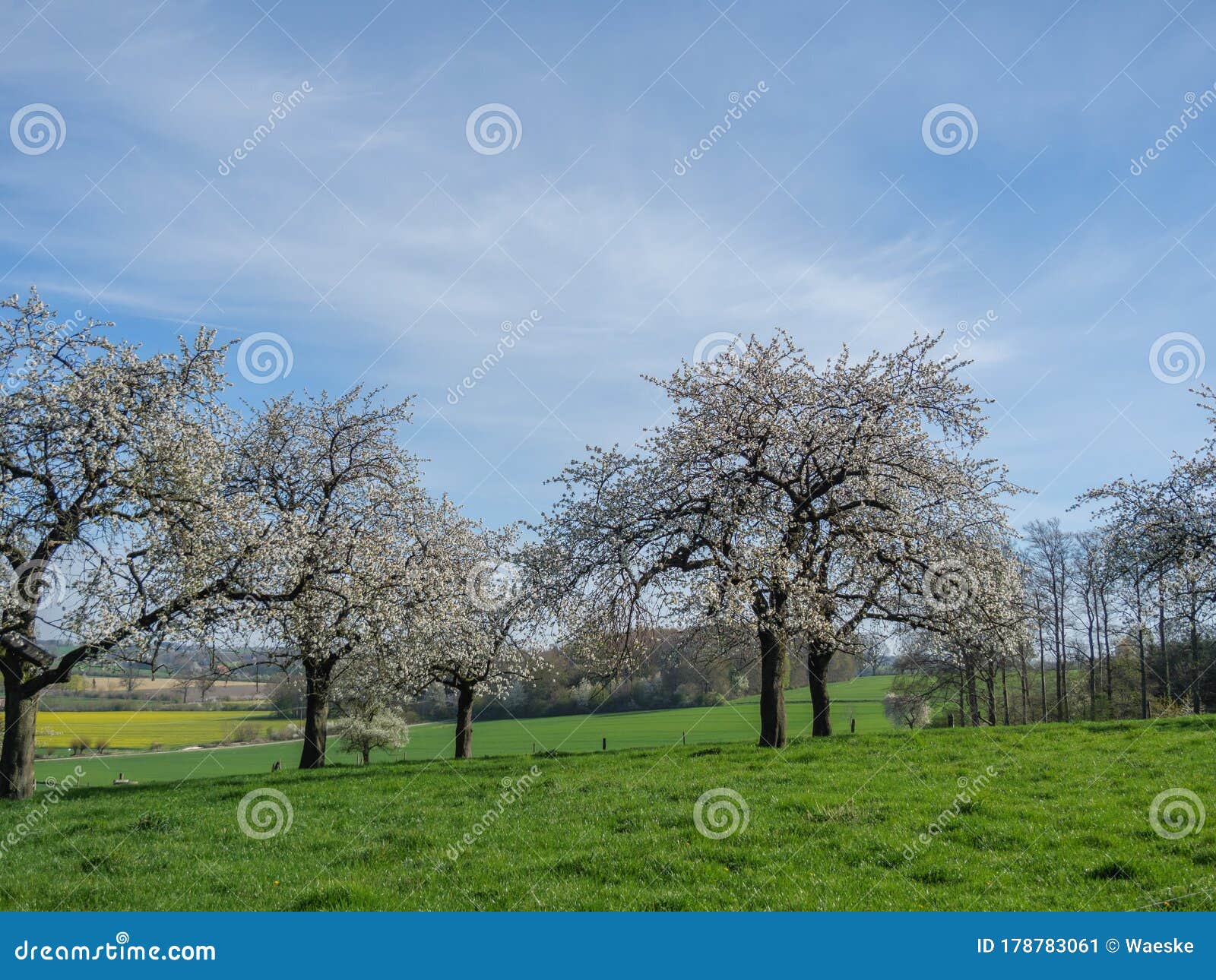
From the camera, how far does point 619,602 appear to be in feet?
72.9

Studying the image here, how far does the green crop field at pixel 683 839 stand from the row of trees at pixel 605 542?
3868mm

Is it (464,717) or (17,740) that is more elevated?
(17,740)

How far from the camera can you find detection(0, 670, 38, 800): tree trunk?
806 inches

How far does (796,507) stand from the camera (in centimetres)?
2178

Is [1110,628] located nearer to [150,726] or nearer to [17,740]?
[17,740]

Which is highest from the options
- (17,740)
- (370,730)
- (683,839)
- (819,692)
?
(819,692)

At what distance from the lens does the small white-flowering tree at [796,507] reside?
2130cm

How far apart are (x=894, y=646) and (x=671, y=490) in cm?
1025

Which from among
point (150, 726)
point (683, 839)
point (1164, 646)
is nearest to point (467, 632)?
point (683, 839)

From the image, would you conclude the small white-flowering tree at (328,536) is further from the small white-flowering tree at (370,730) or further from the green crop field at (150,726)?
the green crop field at (150,726)

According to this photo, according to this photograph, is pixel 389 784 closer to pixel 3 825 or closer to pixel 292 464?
pixel 3 825

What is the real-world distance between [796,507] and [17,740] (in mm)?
21067

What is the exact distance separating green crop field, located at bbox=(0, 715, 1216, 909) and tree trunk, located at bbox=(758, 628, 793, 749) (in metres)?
2.50

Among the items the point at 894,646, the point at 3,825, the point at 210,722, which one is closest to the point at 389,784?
the point at 3,825
